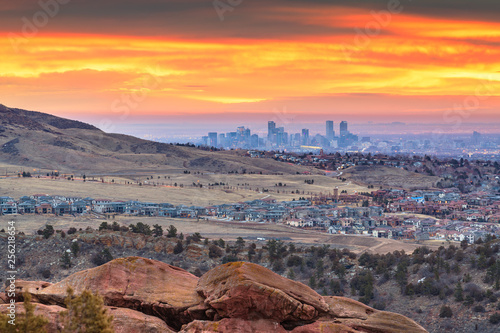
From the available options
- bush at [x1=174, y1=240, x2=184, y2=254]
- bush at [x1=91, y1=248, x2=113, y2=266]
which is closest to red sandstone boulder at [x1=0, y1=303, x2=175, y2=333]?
bush at [x1=91, y1=248, x2=113, y2=266]

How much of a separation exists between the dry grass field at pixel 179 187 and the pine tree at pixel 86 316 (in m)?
93.4

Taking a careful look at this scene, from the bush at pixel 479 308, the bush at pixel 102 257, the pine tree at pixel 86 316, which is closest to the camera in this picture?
the pine tree at pixel 86 316

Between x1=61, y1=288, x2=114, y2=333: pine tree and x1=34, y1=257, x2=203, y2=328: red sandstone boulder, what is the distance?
10.1ft

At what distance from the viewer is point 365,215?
96562 millimetres

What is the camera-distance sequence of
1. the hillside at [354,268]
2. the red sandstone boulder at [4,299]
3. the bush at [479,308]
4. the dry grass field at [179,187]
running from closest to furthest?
1. the red sandstone boulder at [4,299]
2. the bush at [479,308]
3. the hillside at [354,268]
4. the dry grass field at [179,187]

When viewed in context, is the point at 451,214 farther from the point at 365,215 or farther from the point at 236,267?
the point at 236,267

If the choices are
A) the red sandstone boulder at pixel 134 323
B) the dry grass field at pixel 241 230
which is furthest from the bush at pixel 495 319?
the red sandstone boulder at pixel 134 323

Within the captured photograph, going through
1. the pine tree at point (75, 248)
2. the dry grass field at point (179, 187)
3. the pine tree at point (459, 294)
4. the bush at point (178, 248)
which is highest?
the dry grass field at point (179, 187)

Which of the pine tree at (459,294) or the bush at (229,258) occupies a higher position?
the bush at (229,258)

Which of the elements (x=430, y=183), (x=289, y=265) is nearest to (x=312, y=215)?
(x=289, y=265)

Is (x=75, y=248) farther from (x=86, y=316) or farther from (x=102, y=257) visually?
(x=86, y=316)

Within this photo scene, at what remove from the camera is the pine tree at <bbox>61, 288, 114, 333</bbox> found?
13648 mm

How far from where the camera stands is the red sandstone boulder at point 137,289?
1705 cm

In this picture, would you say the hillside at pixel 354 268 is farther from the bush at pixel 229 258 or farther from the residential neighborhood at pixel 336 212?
the residential neighborhood at pixel 336 212
